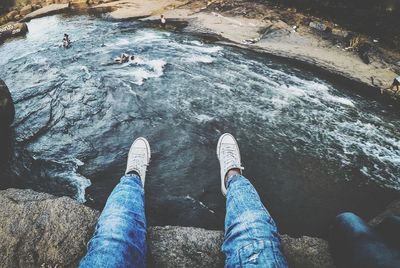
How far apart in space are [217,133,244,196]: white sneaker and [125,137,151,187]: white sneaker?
113 centimetres

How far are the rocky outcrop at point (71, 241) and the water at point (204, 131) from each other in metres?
1.18

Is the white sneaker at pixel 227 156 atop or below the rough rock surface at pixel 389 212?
atop

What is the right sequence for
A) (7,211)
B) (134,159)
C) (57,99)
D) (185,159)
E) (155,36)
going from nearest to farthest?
(7,211), (134,159), (185,159), (57,99), (155,36)

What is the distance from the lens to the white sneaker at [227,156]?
3.96 m

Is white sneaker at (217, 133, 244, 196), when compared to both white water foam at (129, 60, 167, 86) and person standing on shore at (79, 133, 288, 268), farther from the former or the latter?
white water foam at (129, 60, 167, 86)

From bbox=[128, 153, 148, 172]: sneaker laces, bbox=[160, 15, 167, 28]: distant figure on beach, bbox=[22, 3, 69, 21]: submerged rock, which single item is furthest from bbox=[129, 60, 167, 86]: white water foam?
bbox=[22, 3, 69, 21]: submerged rock

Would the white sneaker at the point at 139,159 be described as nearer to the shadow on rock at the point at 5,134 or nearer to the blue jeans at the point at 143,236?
the blue jeans at the point at 143,236

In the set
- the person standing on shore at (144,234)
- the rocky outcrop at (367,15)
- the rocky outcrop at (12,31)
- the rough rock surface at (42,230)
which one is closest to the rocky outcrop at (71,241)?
the rough rock surface at (42,230)

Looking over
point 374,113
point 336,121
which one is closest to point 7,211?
point 336,121

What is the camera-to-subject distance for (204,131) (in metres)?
6.36

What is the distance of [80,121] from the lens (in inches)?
274

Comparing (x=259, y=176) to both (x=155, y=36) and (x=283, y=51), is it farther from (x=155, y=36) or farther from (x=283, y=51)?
(x=155, y=36)

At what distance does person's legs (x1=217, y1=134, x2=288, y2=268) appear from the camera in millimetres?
2234

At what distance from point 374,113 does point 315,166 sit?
2.91 m
